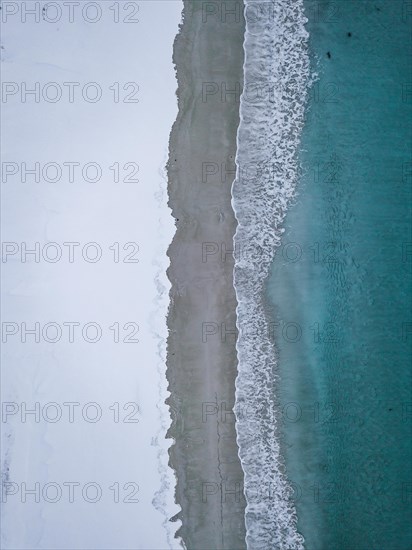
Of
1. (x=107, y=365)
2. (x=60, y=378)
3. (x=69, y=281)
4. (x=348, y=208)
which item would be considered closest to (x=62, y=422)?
(x=60, y=378)

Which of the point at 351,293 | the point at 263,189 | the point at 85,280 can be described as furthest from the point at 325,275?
the point at 85,280

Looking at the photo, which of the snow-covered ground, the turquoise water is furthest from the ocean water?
the snow-covered ground

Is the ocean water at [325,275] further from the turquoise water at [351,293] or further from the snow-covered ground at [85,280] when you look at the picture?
the snow-covered ground at [85,280]

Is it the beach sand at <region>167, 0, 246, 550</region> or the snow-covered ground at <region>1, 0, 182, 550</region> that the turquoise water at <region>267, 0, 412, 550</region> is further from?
the snow-covered ground at <region>1, 0, 182, 550</region>

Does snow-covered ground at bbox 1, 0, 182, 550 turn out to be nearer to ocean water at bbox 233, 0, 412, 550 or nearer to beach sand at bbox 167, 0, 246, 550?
beach sand at bbox 167, 0, 246, 550

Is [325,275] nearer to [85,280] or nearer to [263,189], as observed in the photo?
[263,189]

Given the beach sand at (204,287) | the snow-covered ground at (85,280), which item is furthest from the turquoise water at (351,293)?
the snow-covered ground at (85,280)
